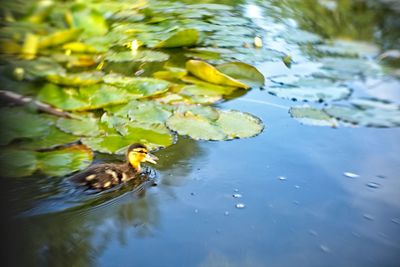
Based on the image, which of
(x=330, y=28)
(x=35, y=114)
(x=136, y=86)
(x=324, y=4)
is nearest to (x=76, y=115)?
(x=35, y=114)

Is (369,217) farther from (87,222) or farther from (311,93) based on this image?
(311,93)

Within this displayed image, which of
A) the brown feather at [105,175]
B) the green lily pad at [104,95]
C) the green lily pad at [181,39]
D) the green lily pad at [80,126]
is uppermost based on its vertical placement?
the green lily pad at [181,39]

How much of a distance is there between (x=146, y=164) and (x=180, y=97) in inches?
22.8

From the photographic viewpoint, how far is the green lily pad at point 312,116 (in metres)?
2.35

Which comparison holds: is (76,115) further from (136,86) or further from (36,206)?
(36,206)

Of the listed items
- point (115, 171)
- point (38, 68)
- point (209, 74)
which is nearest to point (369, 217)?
point (115, 171)

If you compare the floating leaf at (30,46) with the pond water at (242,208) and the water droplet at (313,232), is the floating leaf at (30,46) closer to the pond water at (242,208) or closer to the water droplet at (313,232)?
the pond water at (242,208)

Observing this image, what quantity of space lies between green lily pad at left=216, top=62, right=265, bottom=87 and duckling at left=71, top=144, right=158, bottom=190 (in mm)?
1001

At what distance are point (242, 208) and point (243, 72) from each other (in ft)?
4.23

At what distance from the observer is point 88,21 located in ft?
9.89

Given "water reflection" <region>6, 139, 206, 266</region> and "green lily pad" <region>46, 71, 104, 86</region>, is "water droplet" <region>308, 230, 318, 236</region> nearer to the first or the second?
"water reflection" <region>6, 139, 206, 266</region>

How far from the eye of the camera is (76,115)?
87.2 inches

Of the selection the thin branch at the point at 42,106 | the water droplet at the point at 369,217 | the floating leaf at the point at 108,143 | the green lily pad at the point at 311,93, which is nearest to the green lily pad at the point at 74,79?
the thin branch at the point at 42,106

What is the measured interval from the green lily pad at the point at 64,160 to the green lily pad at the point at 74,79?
0.53 metres
